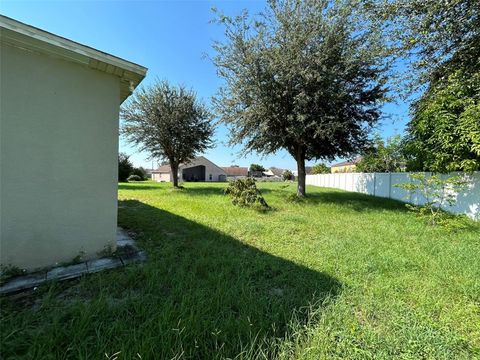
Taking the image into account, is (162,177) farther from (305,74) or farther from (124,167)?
(305,74)

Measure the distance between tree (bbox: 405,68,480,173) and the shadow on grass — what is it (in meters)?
5.83

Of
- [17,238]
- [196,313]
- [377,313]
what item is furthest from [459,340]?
[17,238]

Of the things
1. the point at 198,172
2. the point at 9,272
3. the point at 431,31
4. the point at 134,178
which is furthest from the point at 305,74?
the point at 198,172

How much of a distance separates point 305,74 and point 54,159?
8.11 m

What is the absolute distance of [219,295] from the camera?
2.71 metres

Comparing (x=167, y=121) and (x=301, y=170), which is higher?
(x=167, y=121)

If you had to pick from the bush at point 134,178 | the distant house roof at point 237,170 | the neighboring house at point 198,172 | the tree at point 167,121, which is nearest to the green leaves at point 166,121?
the tree at point 167,121

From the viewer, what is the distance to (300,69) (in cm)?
880

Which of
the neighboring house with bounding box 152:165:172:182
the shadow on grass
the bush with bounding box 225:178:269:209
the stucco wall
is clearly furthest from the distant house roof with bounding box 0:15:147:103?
the neighboring house with bounding box 152:165:172:182

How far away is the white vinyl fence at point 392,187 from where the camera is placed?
701 cm

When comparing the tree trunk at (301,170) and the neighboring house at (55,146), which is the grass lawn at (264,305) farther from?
the tree trunk at (301,170)

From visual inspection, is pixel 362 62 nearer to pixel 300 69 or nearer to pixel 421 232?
pixel 300 69

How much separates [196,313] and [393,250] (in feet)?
12.8

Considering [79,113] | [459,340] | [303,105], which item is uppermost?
[303,105]
